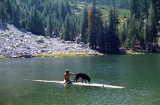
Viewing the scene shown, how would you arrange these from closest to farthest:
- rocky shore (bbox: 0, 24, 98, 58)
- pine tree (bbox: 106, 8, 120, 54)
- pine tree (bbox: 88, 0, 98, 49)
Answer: rocky shore (bbox: 0, 24, 98, 58), pine tree (bbox: 106, 8, 120, 54), pine tree (bbox: 88, 0, 98, 49)

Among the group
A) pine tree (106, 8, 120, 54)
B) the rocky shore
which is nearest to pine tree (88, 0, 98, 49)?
the rocky shore

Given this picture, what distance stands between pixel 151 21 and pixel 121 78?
119m

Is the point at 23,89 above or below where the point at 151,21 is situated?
below

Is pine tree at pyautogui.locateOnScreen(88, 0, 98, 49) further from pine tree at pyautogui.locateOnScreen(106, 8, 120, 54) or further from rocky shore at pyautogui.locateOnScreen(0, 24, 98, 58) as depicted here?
pine tree at pyautogui.locateOnScreen(106, 8, 120, 54)

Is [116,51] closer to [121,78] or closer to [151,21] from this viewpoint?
[151,21]

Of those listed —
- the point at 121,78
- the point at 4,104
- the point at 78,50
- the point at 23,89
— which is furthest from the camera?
the point at 78,50

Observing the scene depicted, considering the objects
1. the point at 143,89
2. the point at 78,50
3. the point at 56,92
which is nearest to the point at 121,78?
the point at 143,89

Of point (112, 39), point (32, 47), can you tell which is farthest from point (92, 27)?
point (32, 47)

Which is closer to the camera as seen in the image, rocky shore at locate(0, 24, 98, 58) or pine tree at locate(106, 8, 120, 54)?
rocky shore at locate(0, 24, 98, 58)

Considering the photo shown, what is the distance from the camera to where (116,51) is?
7037 inches

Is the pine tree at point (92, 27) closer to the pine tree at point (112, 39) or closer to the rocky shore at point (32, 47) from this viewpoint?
the rocky shore at point (32, 47)

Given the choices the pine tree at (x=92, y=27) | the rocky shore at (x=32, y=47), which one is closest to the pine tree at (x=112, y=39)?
the pine tree at (x=92, y=27)

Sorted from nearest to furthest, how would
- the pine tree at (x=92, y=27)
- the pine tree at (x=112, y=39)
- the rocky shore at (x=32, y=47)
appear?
the rocky shore at (x=32, y=47), the pine tree at (x=112, y=39), the pine tree at (x=92, y=27)

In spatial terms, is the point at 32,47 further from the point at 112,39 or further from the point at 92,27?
the point at 112,39
